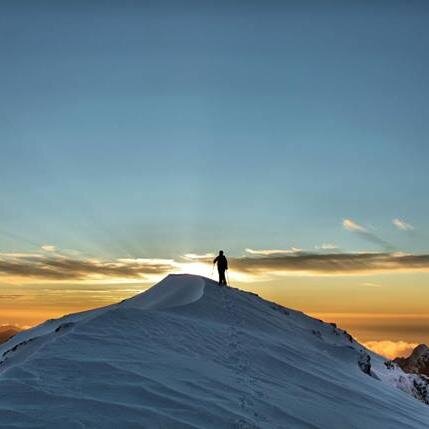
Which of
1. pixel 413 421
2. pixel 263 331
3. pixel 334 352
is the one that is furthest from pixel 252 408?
pixel 334 352

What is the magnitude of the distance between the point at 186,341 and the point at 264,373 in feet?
8.84

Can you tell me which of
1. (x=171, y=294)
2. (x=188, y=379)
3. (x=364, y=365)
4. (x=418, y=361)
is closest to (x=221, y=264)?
(x=171, y=294)

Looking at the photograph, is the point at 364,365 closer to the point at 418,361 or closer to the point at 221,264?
the point at 221,264

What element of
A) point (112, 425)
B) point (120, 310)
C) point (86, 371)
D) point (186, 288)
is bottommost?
point (112, 425)

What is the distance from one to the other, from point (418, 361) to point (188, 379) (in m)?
48.4

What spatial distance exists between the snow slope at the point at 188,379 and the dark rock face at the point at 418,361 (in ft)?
108

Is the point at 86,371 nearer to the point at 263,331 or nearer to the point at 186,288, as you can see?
the point at 263,331

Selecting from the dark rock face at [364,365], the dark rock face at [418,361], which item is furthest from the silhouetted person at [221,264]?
the dark rock face at [418,361]

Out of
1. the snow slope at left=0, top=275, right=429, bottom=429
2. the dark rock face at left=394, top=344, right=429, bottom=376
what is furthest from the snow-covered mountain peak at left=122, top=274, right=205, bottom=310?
the dark rock face at left=394, top=344, right=429, bottom=376

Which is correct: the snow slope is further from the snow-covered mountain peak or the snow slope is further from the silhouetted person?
the silhouetted person

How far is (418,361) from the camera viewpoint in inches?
2202

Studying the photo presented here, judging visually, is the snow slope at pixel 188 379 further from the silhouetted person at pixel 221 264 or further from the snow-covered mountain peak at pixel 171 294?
the silhouetted person at pixel 221 264

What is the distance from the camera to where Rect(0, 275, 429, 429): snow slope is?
35.4ft

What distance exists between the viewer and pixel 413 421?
53.5ft
